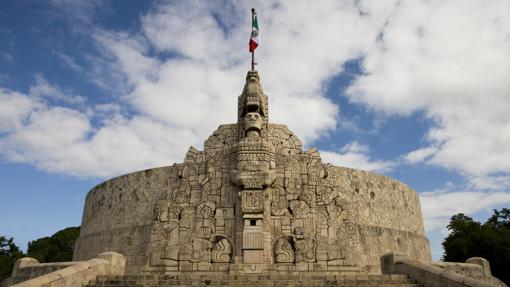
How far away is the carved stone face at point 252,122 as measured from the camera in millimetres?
12812

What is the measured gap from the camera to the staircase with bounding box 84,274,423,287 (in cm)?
880

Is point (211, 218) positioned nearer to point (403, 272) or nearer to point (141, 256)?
point (403, 272)

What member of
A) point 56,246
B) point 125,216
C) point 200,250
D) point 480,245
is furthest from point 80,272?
point 56,246

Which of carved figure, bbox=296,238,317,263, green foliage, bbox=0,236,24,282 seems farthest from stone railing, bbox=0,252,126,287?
green foliage, bbox=0,236,24,282

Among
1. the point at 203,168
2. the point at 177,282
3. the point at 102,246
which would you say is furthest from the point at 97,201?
the point at 177,282

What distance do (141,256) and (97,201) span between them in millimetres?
4604

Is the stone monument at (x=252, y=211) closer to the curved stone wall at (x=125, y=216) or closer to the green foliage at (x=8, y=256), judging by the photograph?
the curved stone wall at (x=125, y=216)

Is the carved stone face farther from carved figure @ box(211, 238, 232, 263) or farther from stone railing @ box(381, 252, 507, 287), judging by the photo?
stone railing @ box(381, 252, 507, 287)

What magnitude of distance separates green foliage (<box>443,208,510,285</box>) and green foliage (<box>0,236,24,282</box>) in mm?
24277

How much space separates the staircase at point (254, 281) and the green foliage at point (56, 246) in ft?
86.7

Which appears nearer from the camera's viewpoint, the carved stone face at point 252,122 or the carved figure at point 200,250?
the carved figure at point 200,250

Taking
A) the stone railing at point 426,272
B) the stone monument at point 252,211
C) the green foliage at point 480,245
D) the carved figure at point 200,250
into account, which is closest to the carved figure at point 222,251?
the stone monument at point 252,211

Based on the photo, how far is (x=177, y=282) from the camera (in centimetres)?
896

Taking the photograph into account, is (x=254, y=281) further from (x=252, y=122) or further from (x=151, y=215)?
(x=151, y=215)
